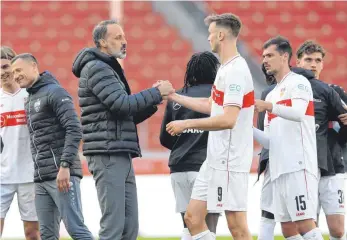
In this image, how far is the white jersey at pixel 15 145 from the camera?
8.14 m

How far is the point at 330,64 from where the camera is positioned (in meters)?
16.0

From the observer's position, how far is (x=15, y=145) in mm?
8156

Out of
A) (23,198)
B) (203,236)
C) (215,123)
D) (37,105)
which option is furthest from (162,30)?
(215,123)

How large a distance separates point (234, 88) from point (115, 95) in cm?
82

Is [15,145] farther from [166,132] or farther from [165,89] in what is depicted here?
[165,89]

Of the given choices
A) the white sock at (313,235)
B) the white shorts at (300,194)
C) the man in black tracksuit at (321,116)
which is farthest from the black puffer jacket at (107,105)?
the man in black tracksuit at (321,116)

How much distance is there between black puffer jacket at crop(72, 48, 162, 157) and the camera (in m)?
6.39

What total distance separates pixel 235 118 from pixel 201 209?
762 mm

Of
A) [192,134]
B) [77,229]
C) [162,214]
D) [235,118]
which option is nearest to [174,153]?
[192,134]

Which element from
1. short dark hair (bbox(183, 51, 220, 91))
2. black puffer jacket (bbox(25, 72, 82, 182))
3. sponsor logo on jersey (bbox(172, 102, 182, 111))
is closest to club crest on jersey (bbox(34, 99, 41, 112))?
black puffer jacket (bbox(25, 72, 82, 182))

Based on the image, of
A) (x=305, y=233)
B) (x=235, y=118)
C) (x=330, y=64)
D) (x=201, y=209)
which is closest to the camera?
(x=235, y=118)

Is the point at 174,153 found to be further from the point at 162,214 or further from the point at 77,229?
the point at 162,214

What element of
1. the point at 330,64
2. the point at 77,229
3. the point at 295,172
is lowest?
the point at 77,229

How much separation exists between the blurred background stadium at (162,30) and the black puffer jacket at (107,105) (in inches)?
349
